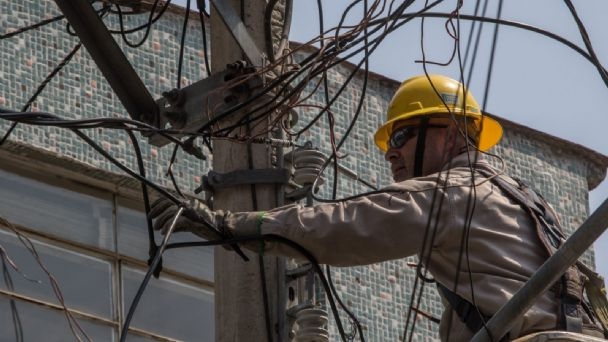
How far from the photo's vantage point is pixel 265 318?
350 inches

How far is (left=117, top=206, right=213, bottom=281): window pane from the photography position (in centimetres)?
1352

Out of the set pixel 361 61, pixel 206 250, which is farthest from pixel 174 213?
pixel 206 250

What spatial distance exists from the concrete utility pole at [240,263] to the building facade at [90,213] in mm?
3433

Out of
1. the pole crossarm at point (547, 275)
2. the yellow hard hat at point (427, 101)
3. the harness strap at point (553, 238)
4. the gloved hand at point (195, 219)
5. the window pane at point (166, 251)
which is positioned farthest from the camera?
the window pane at point (166, 251)

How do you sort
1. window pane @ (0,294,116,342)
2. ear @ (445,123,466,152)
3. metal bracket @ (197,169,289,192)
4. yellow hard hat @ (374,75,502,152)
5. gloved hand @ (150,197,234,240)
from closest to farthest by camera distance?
gloved hand @ (150,197,234,240)
metal bracket @ (197,169,289,192)
ear @ (445,123,466,152)
yellow hard hat @ (374,75,502,152)
window pane @ (0,294,116,342)

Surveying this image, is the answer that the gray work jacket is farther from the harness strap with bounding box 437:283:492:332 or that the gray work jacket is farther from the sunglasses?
the sunglasses

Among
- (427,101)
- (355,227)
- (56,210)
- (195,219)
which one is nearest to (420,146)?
(427,101)

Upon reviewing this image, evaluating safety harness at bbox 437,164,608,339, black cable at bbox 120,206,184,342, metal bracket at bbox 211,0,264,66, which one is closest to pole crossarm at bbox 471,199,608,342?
safety harness at bbox 437,164,608,339

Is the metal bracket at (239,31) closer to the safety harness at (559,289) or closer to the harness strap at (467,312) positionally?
the safety harness at (559,289)

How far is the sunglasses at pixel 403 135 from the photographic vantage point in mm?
9883

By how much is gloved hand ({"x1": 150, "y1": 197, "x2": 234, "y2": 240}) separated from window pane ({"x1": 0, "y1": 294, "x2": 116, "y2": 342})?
13.6ft

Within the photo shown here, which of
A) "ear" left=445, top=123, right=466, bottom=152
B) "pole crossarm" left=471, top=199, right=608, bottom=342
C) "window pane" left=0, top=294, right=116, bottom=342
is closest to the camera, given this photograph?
"pole crossarm" left=471, top=199, right=608, bottom=342

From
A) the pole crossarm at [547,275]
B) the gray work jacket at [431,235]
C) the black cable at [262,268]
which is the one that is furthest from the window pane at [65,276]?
the pole crossarm at [547,275]

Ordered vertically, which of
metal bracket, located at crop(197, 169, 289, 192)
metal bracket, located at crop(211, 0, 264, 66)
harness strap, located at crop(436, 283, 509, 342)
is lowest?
harness strap, located at crop(436, 283, 509, 342)
